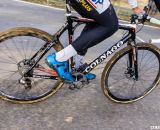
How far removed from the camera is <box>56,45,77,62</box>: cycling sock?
4398 mm

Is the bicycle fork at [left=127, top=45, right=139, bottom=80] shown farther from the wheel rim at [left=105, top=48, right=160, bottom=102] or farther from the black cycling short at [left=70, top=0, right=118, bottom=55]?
the black cycling short at [left=70, top=0, right=118, bottom=55]

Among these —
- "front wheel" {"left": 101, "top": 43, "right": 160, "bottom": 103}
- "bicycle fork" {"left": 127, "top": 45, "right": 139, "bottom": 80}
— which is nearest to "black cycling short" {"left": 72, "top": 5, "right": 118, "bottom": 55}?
"front wheel" {"left": 101, "top": 43, "right": 160, "bottom": 103}

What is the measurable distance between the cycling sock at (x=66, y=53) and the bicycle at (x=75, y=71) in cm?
12

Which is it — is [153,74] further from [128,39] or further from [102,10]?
[102,10]

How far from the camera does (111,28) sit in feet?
14.4

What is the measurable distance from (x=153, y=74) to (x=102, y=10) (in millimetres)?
1924

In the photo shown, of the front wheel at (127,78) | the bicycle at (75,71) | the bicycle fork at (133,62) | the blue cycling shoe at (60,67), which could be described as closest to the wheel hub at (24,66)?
the bicycle at (75,71)

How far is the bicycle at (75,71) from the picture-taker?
4441 mm

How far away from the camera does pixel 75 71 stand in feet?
15.4

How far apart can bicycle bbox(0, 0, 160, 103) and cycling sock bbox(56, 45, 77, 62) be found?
122 millimetres

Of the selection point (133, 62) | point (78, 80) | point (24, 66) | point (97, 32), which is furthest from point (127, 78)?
point (24, 66)

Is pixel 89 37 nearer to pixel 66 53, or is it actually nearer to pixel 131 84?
pixel 66 53

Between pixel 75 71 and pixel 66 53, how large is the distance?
15.1 inches

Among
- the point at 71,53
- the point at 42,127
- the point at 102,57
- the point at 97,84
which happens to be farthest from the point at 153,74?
the point at 42,127
